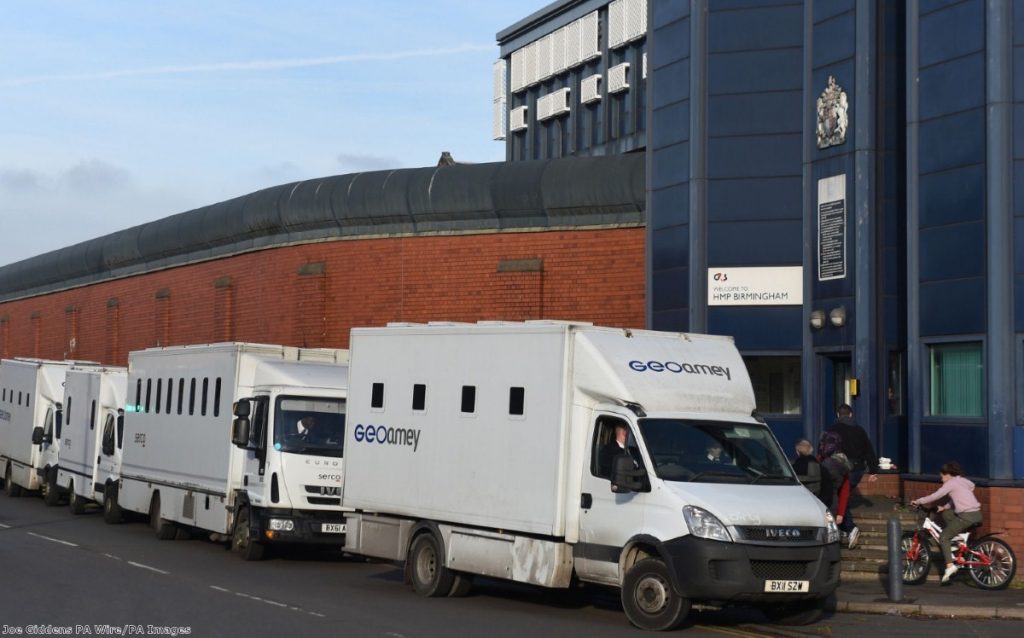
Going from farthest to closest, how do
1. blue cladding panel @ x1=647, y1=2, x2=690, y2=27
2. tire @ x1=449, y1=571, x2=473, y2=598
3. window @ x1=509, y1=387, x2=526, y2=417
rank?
1. blue cladding panel @ x1=647, y1=2, x2=690, y2=27
2. tire @ x1=449, y1=571, x2=473, y2=598
3. window @ x1=509, y1=387, x2=526, y2=417

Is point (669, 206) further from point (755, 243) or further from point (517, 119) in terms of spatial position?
point (517, 119)

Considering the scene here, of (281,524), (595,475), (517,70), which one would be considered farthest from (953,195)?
(517,70)

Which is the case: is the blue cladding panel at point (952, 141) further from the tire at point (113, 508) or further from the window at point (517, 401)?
the tire at point (113, 508)

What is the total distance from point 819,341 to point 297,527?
9.13 metres

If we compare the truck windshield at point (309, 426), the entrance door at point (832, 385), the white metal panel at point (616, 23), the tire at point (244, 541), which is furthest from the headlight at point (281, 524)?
the white metal panel at point (616, 23)

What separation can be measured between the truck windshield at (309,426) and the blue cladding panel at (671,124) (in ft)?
27.4

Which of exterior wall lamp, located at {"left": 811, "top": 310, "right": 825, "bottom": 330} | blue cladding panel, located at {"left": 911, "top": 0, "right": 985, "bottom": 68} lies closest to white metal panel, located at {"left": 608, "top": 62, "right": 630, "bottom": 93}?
exterior wall lamp, located at {"left": 811, "top": 310, "right": 825, "bottom": 330}

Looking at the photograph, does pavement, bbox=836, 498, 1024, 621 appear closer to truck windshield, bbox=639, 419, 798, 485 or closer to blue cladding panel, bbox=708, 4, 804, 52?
truck windshield, bbox=639, 419, 798, 485

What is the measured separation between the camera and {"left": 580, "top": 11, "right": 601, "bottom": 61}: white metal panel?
6650 centimetres

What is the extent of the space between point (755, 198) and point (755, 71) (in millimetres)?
2184

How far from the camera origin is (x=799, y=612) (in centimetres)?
1468

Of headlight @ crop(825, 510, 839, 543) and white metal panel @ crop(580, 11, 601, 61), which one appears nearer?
headlight @ crop(825, 510, 839, 543)

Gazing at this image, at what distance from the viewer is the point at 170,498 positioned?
23875 mm

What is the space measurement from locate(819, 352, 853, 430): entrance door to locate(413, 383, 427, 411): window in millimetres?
9012
